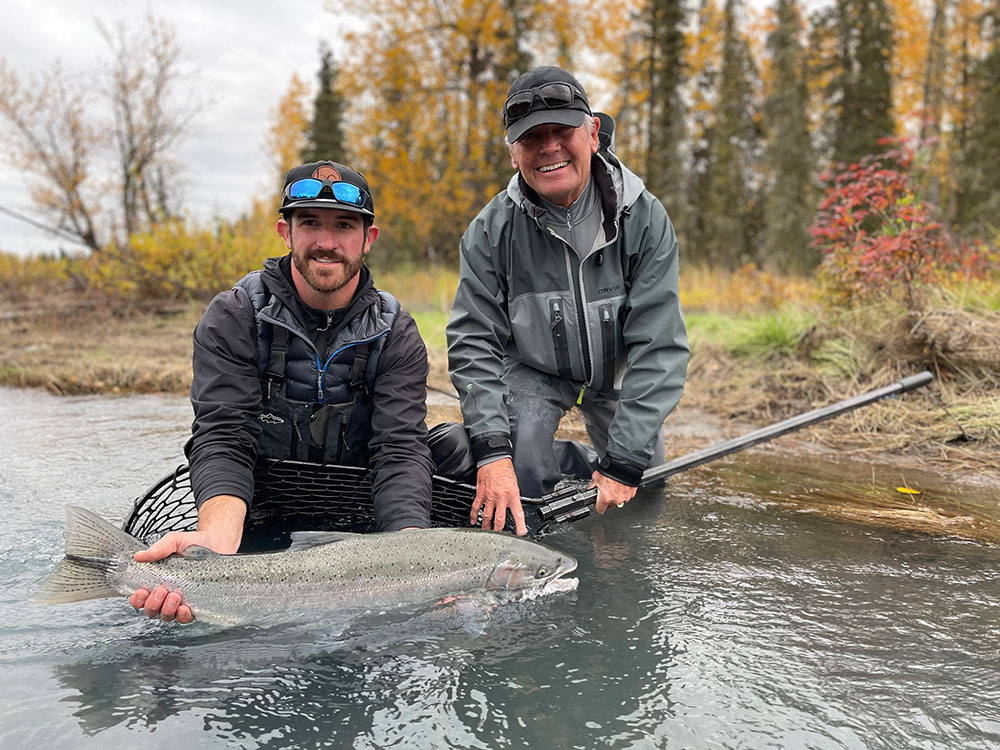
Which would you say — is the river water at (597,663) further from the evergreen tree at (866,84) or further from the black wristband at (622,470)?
the evergreen tree at (866,84)

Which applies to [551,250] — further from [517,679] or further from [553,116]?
[517,679]

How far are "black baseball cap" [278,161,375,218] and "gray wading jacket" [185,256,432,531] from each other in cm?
40

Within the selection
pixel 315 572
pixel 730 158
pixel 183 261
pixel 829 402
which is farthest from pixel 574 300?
pixel 730 158

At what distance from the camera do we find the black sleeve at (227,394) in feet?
10.6

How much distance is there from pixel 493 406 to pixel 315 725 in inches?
75.7

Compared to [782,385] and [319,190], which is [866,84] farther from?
[319,190]

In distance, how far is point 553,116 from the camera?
370cm

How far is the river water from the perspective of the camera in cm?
218

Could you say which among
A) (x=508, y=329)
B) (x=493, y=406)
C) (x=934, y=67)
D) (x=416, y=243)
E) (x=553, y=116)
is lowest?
(x=493, y=406)

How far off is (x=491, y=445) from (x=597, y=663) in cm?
131

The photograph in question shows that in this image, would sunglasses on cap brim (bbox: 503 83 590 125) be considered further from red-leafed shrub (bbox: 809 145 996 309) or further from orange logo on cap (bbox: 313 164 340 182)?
red-leafed shrub (bbox: 809 145 996 309)

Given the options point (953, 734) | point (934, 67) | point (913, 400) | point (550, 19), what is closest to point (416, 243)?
point (550, 19)

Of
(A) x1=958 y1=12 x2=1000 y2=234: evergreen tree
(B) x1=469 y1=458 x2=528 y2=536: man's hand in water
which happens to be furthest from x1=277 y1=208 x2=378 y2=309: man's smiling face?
(A) x1=958 y1=12 x2=1000 y2=234: evergreen tree

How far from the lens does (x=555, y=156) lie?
389 cm
